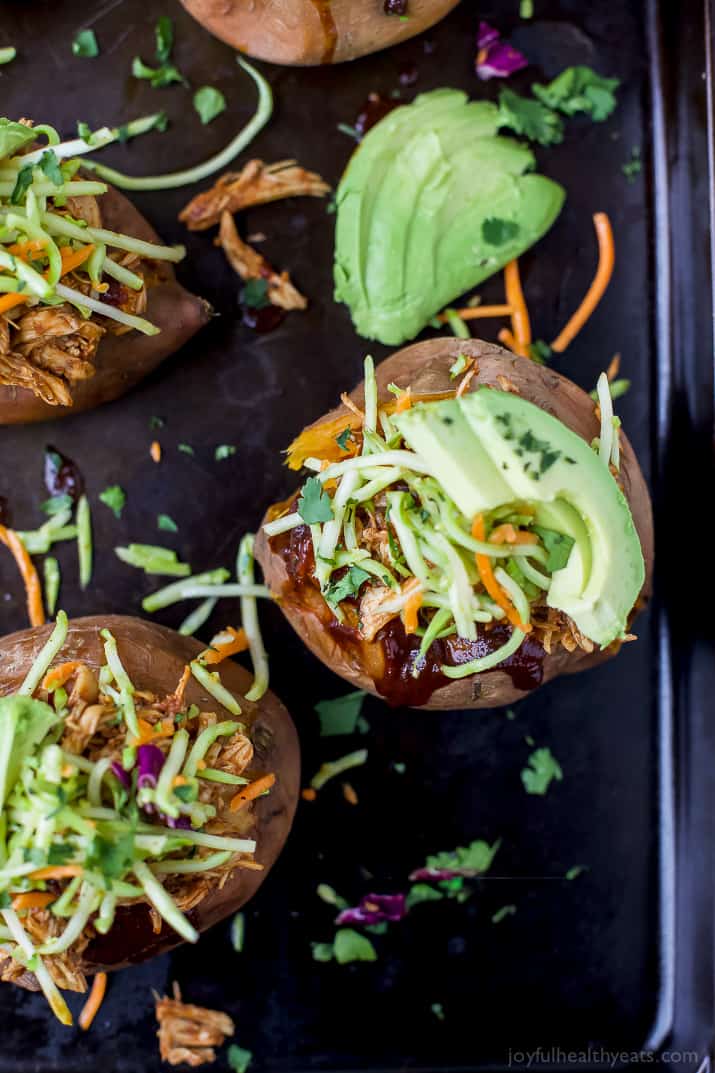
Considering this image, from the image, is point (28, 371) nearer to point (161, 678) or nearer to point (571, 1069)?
point (161, 678)

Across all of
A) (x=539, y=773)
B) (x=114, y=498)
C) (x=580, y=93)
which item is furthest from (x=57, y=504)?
(x=580, y=93)

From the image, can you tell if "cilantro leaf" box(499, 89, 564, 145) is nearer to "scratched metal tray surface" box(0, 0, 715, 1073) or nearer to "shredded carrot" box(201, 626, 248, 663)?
"scratched metal tray surface" box(0, 0, 715, 1073)

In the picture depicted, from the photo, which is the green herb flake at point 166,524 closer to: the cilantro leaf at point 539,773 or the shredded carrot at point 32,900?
the shredded carrot at point 32,900

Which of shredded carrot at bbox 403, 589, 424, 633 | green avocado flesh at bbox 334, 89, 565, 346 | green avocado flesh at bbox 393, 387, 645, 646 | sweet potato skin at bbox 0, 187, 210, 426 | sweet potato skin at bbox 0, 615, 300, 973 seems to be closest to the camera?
green avocado flesh at bbox 393, 387, 645, 646

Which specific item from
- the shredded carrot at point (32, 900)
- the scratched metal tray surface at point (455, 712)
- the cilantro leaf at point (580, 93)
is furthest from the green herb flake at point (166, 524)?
the cilantro leaf at point (580, 93)

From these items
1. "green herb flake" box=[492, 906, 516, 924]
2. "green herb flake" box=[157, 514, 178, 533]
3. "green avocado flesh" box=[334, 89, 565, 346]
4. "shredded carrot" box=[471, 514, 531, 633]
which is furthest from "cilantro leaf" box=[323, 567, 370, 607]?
"green herb flake" box=[492, 906, 516, 924]

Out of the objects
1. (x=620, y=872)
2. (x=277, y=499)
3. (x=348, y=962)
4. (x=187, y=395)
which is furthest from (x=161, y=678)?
(x=620, y=872)
